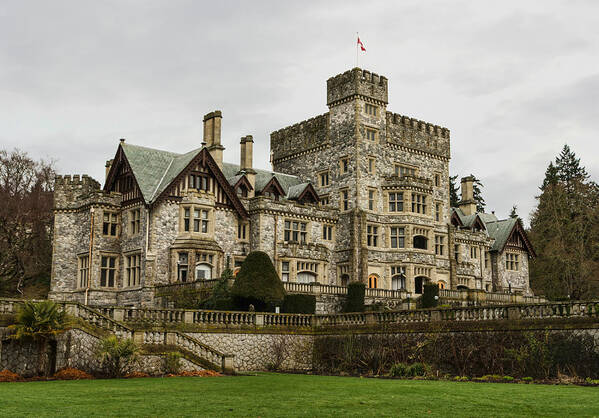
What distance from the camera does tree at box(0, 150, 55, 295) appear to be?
51.7m

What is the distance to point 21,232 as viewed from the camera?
53.0 meters

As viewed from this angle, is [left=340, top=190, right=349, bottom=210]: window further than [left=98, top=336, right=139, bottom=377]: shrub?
Yes

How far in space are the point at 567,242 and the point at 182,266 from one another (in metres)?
37.8

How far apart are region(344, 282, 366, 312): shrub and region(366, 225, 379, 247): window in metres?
8.62

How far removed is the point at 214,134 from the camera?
156ft

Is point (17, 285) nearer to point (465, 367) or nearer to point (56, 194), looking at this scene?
point (56, 194)

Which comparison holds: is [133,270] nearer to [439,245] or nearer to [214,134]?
[214,134]

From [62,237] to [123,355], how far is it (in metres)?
22.1

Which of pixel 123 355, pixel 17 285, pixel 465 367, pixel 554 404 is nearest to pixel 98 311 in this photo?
pixel 123 355

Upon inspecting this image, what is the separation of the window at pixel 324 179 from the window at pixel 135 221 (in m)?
15.3

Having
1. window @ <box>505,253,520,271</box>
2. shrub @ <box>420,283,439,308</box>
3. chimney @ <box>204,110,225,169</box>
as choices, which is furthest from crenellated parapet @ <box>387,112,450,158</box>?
shrub @ <box>420,283,439,308</box>

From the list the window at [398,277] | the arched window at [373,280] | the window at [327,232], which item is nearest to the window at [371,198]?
the window at [327,232]

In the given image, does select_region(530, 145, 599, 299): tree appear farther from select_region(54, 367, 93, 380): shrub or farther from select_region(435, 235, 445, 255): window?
select_region(54, 367, 93, 380): shrub

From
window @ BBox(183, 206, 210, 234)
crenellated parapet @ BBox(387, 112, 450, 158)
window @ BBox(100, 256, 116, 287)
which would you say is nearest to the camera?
window @ BBox(183, 206, 210, 234)
